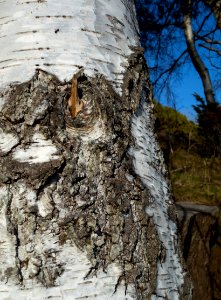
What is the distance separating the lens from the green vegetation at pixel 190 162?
415cm

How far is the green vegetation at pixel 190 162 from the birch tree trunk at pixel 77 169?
328 centimetres

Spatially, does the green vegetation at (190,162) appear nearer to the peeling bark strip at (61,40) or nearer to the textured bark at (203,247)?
the textured bark at (203,247)

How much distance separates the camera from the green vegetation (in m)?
4.15

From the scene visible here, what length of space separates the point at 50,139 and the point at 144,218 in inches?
7.9

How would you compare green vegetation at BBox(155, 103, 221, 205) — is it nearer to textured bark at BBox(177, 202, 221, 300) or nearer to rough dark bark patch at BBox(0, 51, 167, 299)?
textured bark at BBox(177, 202, 221, 300)

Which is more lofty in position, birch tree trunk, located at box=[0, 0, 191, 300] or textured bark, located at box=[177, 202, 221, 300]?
birch tree trunk, located at box=[0, 0, 191, 300]

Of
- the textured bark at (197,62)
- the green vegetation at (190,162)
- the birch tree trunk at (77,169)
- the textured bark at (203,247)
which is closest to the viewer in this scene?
the birch tree trunk at (77,169)

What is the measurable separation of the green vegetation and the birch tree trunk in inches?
129

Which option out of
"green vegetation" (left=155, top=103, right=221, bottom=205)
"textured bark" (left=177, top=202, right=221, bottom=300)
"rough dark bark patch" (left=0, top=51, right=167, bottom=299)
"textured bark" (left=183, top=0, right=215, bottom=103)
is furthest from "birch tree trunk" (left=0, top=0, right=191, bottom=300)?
"textured bark" (left=183, top=0, right=215, bottom=103)

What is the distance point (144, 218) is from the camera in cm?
69

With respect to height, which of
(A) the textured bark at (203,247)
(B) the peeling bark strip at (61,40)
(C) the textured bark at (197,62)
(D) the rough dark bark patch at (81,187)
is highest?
(C) the textured bark at (197,62)

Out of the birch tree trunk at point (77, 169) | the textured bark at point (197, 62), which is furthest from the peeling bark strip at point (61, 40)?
the textured bark at point (197, 62)

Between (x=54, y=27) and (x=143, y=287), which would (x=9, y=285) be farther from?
(x=54, y=27)

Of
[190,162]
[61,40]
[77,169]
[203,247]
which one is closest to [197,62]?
[190,162]
